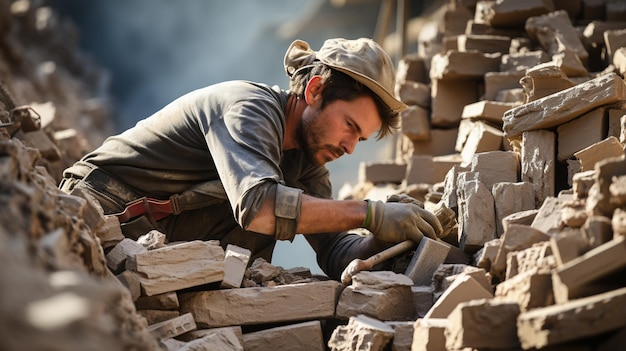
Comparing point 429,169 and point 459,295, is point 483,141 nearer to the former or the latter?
point 429,169

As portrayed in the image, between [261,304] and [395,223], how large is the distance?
28.2 inches

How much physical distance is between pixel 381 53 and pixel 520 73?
190cm

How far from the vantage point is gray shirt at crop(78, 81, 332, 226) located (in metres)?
3.09

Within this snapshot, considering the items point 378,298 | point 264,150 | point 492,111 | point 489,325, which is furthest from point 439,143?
point 489,325

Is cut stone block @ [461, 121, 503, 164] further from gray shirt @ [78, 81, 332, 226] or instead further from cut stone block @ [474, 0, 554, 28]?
cut stone block @ [474, 0, 554, 28]

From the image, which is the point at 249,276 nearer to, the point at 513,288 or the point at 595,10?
the point at 513,288

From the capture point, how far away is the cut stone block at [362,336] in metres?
2.56

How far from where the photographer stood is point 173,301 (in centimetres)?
286

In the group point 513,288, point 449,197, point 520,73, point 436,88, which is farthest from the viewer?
point 436,88

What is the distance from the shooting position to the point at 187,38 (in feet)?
74.6

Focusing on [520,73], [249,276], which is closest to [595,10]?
[520,73]

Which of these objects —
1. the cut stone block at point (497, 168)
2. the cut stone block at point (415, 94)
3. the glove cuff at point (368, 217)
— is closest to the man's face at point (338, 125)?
the glove cuff at point (368, 217)

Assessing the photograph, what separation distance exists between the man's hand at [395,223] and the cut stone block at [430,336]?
2.66ft

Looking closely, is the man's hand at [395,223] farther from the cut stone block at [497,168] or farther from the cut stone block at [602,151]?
the cut stone block at [602,151]
